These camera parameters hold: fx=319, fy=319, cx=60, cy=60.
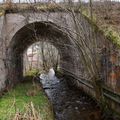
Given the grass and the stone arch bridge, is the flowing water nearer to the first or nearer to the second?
the stone arch bridge

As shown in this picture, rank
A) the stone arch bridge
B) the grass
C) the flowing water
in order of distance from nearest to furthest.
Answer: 1. the grass
2. the stone arch bridge
3. the flowing water

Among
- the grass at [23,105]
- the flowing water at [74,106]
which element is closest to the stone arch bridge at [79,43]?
the flowing water at [74,106]

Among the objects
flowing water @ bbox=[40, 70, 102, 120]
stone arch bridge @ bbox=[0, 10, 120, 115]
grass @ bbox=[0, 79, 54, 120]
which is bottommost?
flowing water @ bbox=[40, 70, 102, 120]

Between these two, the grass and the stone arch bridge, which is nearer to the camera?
the grass

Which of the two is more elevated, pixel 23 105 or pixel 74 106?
pixel 23 105

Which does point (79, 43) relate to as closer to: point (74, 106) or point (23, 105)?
point (74, 106)

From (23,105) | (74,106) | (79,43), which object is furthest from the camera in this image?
(74,106)

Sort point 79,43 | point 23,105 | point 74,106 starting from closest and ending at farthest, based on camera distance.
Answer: point 23,105 → point 79,43 → point 74,106

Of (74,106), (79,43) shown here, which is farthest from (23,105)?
(74,106)

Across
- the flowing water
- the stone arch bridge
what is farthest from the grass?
the stone arch bridge

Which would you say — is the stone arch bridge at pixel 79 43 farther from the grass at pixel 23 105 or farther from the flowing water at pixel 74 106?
the grass at pixel 23 105

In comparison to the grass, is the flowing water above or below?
below

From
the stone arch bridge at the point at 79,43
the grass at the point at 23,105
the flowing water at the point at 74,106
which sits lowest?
the flowing water at the point at 74,106

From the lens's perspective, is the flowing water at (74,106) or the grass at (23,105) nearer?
the grass at (23,105)
